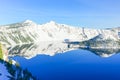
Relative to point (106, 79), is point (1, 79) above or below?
above

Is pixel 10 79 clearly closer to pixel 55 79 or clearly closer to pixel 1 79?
pixel 1 79

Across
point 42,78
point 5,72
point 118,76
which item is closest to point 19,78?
point 5,72

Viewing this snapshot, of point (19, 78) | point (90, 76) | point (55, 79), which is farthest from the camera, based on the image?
point (90, 76)

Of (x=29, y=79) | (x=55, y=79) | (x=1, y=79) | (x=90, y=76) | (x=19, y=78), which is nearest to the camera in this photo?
(x=1, y=79)

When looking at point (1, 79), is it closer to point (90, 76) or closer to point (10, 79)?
point (10, 79)

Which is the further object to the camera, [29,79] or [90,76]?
[90,76]

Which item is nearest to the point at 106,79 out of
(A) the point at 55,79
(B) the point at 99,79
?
(B) the point at 99,79

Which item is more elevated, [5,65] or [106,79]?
[5,65]

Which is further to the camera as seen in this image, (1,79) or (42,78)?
(42,78)

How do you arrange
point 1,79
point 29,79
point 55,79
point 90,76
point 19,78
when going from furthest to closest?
point 90,76, point 55,79, point 29,79, point 19,78, point 1,79
